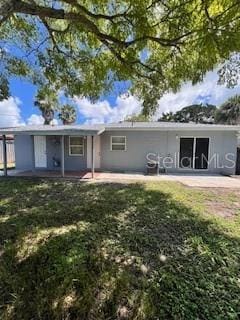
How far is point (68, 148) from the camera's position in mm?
14453

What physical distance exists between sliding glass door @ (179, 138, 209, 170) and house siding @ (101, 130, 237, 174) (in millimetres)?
239

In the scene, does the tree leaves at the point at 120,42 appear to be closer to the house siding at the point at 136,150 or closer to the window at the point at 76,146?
the house siding at the point at 136,150

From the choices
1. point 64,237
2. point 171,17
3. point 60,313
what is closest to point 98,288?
point 60,313

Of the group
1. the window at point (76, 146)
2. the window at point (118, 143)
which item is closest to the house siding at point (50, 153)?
the window at point (76, 146)

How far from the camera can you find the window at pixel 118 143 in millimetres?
14227

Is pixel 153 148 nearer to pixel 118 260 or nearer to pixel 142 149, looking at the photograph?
pixel 142 149

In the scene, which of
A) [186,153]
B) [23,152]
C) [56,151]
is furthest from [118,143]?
[23,152]

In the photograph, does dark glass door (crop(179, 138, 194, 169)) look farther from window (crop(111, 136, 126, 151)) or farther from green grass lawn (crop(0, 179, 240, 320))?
green grass lawn (crop(0, 179, 240, 320))

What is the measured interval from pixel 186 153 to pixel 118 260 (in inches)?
421

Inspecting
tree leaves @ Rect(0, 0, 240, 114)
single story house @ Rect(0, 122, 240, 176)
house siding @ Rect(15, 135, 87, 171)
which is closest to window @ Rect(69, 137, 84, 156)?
single story house @ Rect(0, 122, 240, 176)

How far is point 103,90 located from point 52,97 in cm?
242

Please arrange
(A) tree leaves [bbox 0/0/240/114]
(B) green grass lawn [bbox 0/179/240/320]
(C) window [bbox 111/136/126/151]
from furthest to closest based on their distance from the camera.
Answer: (C) window [bbox 111/136/126/151], (A) tree leaves [bbox 0/0/240/114], (B) green grass lawn [bbox 0/179/240/320]

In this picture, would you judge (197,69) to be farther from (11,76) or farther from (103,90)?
(11,76)

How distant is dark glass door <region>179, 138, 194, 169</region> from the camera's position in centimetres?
1387
